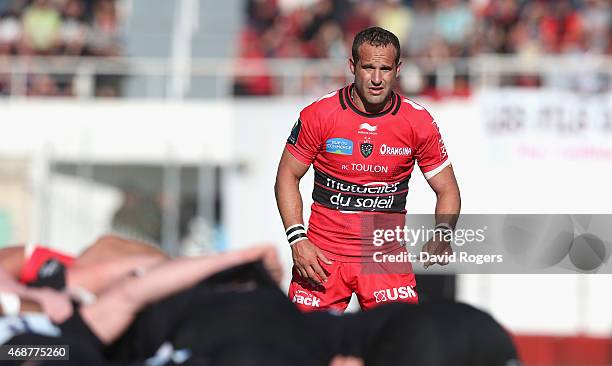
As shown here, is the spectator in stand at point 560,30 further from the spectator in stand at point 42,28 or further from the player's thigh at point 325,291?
the player's thigh at point 325,291

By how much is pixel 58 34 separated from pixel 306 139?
12.0 meters

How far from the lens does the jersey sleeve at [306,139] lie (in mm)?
5730

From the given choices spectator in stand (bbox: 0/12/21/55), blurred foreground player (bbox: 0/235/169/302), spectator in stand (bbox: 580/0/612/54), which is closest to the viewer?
blurred foreground player (bbox: 0/235/169/302)

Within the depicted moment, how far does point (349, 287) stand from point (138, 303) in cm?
190

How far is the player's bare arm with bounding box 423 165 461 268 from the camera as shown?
5.63 metres

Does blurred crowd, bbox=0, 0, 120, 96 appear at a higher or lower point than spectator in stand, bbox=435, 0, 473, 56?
lower

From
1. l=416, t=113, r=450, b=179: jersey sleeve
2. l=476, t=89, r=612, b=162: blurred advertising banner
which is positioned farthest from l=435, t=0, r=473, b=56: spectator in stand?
l=416, t=113, r=450, b=179: jersey sleeve

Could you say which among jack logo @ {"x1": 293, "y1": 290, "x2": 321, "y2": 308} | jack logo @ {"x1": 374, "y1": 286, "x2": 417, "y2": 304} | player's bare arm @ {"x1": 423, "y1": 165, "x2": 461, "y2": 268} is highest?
player's bare arm @ {"x1": 423, "y1": 165, "x2": 461, "y2": 268}

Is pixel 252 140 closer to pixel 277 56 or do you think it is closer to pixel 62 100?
pixel 277 56

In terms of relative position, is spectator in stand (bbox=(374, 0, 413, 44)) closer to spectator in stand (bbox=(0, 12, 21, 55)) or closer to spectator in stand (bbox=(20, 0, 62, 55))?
spectator in stand (bbox=(20, 0, 62, 55))

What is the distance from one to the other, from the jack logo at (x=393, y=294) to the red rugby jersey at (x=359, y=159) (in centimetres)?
23

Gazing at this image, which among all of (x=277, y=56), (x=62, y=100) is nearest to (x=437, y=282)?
(x=277, y=56)

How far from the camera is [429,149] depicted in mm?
5805
